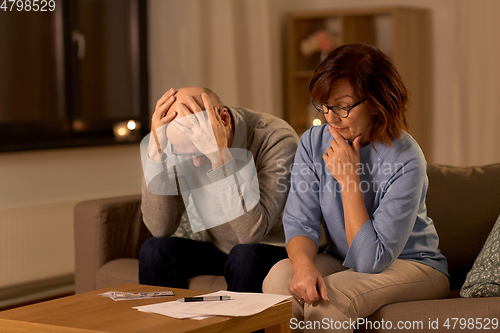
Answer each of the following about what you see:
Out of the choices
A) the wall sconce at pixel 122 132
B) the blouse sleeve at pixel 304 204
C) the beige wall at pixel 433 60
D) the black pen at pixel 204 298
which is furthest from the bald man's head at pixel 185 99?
the beige wall at pixel 433 60

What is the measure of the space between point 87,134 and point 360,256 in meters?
2.22

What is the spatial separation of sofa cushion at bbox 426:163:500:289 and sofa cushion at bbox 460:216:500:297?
5.7 inches

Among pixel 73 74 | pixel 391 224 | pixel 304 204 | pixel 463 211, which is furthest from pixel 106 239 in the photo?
pixel 73 74

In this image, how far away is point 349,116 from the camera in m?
1.48

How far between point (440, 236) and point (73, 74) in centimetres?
216

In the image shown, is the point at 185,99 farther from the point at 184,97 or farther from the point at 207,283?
the point at 207,283

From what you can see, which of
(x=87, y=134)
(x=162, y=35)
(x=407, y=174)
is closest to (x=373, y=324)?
(x=407, y=174)

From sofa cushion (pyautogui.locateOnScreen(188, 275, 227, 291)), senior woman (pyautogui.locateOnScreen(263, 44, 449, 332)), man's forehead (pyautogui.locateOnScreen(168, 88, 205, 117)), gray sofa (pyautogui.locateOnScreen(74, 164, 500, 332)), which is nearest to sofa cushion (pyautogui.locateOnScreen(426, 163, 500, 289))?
gray sofa (pyautogui.locateOnScreen(74, 164, 500, 332))

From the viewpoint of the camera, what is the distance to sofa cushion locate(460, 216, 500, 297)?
1.50 metres

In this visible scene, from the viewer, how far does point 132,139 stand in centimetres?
340

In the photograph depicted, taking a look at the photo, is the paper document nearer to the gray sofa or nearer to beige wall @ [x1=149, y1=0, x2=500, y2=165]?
the gray sofa

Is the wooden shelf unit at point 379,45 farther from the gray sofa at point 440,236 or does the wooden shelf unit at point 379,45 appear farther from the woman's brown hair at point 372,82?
the woman's brown hair at point 372,82

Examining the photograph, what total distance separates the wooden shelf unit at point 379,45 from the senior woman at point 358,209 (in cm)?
183

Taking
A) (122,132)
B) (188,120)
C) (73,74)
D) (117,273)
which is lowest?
(117,273)
